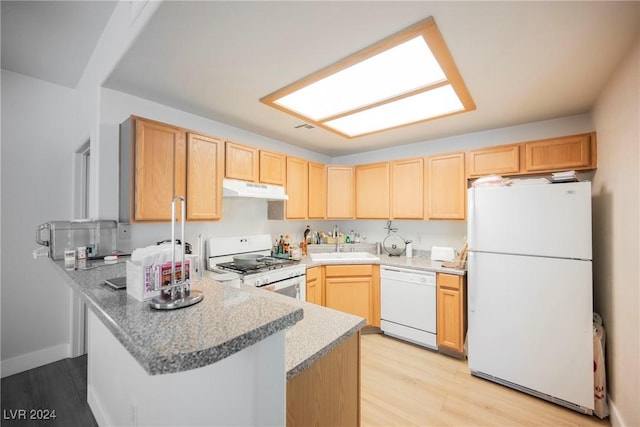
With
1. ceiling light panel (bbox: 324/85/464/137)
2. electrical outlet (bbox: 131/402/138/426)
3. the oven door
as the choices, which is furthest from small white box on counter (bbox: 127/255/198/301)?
ceiling light panel (bbox: 324/85/464/137)

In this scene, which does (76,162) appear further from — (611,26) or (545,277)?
(545,277)

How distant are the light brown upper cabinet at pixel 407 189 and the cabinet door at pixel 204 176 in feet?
7.05

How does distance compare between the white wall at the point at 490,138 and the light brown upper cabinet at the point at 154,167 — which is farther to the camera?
the white wall at the point at 490,138

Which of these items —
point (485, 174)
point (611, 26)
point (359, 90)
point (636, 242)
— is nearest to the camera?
point (611, 26)

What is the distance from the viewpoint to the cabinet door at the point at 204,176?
235 cm

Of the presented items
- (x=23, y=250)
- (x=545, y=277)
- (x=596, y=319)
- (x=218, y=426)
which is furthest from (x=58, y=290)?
(x=596, y=319)

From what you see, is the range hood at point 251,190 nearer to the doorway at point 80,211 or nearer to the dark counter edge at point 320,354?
the doorway at point 80,211

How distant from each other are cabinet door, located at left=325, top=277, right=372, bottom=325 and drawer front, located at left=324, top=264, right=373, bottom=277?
0.16 feet

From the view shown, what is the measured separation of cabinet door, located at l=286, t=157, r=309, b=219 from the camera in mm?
3316

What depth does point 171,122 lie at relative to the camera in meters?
2.49

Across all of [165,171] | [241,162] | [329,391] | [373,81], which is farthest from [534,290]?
[165,171]

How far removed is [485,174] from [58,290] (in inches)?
178

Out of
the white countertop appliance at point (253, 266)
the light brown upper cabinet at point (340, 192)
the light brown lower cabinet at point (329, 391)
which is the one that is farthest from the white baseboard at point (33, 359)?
the light brown upper cabinet at point (340, 192)

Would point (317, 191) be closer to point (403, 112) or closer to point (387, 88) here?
point (403, 112)
